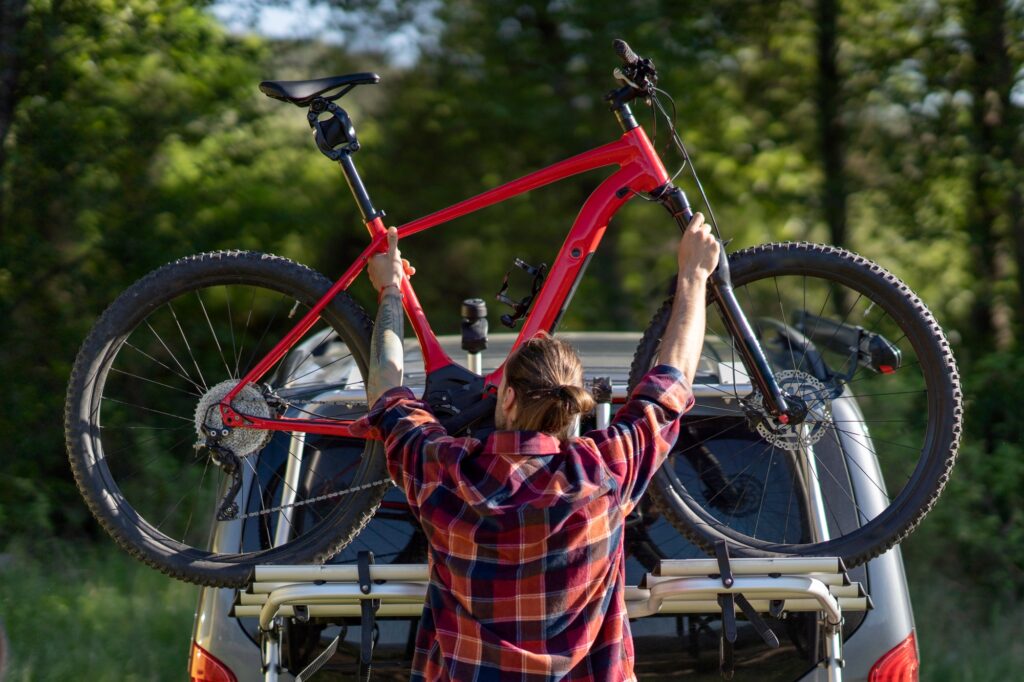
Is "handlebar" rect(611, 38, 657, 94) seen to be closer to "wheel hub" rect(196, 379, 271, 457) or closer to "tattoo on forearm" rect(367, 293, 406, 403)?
"tattoo on forearm" rect(367, 293, 406, 403)

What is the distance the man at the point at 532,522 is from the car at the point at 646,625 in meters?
0.33

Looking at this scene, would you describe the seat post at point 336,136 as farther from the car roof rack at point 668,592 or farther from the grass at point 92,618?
the grass at point 92,618

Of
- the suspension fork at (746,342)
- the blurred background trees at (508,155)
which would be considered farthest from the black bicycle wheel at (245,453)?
the blurred background trees at (508,155)

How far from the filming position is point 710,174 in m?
8.34

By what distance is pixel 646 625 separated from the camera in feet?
9.27

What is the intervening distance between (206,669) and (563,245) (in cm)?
148

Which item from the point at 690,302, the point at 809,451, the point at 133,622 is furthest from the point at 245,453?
the point at 133,622

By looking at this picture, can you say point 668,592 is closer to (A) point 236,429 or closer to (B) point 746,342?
(B) point 746,342

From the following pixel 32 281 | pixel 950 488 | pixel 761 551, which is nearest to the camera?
pixel 761 551

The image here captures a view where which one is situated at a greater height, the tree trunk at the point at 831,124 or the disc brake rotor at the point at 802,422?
the tree trunk at the point at 831,124

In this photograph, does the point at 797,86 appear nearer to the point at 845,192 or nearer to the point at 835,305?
the point at 845,192

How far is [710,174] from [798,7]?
4.49 ft

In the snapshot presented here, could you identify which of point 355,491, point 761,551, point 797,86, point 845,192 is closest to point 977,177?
point 845,192

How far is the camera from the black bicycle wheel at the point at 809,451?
307 cm
